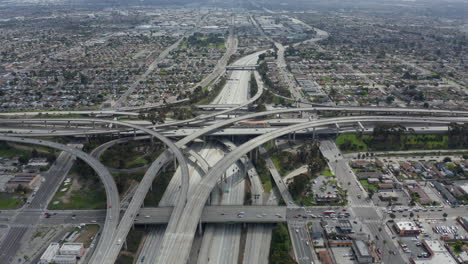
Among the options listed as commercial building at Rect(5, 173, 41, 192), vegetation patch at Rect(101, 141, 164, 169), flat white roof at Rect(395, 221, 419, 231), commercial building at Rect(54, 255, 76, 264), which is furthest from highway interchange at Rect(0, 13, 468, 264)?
commercial building at Rect(54, 255, 76, 264)

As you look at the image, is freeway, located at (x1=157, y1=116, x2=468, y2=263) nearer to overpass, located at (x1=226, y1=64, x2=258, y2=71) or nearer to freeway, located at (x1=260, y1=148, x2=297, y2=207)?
freeway, located at (x1=260, y1=148, x2=297, y2=207)

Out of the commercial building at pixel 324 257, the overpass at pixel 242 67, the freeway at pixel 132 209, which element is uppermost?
the overpass at pixel 242 67

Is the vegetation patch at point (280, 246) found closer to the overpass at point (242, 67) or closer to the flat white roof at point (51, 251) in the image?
the flat white roof at point (51, 251)

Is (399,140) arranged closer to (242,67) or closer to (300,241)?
(300,241)

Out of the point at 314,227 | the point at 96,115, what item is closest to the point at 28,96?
the point at 96,115

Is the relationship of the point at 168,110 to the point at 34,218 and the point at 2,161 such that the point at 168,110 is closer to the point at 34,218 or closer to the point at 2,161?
the point at 2,161

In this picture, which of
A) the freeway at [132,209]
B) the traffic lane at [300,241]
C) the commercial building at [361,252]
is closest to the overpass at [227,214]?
the freeway at [132,209]
